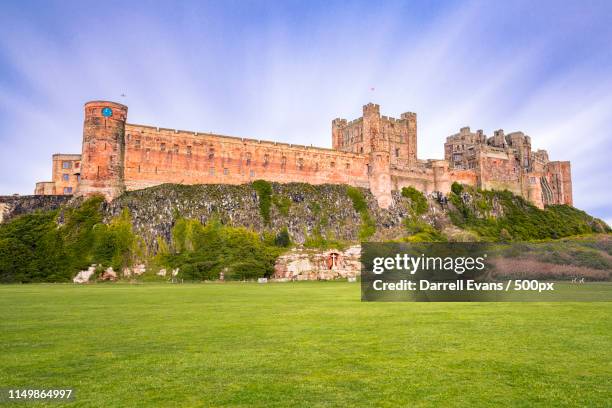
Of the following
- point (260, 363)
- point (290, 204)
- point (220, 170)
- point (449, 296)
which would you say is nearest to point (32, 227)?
point (220, 170)

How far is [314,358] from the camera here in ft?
37.0

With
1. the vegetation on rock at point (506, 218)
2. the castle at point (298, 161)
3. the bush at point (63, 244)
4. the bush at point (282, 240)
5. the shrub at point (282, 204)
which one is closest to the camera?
the bush at point (63, 244)

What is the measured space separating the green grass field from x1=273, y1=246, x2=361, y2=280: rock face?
1499 inches

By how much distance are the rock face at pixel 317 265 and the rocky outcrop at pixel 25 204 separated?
86.3 ft

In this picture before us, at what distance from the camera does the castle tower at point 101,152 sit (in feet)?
201

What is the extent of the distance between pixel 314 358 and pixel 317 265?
156ft

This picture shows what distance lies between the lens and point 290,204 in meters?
70.1

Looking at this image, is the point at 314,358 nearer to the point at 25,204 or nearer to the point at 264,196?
the point at 264,196

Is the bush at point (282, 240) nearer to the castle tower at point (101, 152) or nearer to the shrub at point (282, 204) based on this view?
the shrub at point (282, 204)

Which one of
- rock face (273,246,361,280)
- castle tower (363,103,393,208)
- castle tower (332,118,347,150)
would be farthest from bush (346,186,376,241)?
castle tower (332,118,347,150)

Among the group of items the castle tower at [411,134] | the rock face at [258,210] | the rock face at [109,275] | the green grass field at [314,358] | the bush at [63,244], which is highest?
the castle tower at [411,134]

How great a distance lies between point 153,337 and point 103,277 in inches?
1730

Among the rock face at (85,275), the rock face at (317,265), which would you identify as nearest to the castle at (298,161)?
the rock face at (85,275)

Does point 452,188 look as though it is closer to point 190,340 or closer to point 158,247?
point 158,247
